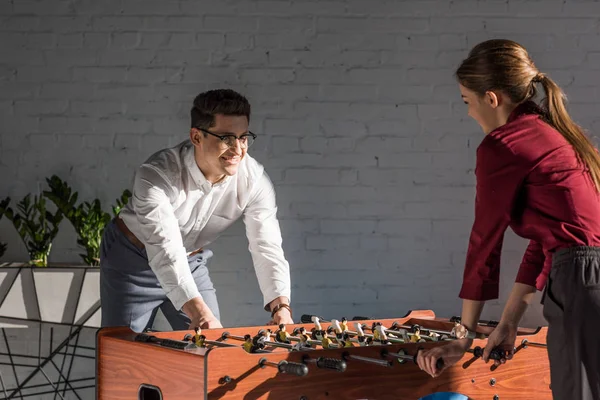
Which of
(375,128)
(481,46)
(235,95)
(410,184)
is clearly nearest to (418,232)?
(410,184)

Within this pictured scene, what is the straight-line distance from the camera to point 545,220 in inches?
78.5


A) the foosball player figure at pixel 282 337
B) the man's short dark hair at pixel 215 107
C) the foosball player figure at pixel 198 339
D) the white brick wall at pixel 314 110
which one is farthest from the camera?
the white brick wall at pixel 314 110

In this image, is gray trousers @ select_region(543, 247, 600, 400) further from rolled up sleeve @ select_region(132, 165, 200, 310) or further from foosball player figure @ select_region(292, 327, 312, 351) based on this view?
rolled up sleeve @ select_region(132, 165, 200, 310)

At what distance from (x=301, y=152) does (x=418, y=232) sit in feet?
2.34

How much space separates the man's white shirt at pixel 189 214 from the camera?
2.80 metres

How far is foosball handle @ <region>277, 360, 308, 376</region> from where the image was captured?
6.47 ft

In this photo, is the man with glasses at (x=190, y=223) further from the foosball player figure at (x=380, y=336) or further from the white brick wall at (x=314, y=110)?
the white brick wall at (x=314, y=110)

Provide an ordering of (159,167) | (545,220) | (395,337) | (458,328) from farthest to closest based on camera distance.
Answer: (159,167), (395,337), (458,328), (545,220)

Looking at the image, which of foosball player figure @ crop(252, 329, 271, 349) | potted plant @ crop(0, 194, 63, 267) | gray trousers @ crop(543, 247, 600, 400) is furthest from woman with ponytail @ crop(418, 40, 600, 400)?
potted plant @ crop(0, 194, 63, 267)

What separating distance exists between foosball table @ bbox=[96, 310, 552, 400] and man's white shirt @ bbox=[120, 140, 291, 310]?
338 mm

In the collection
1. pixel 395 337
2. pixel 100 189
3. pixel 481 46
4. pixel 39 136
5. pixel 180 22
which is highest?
pixel 180 22

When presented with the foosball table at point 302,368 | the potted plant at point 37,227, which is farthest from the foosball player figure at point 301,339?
the potted plant at point 37,227

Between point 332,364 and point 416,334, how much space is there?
618 mm

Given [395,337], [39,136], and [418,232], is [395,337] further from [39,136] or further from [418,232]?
[39,136]
